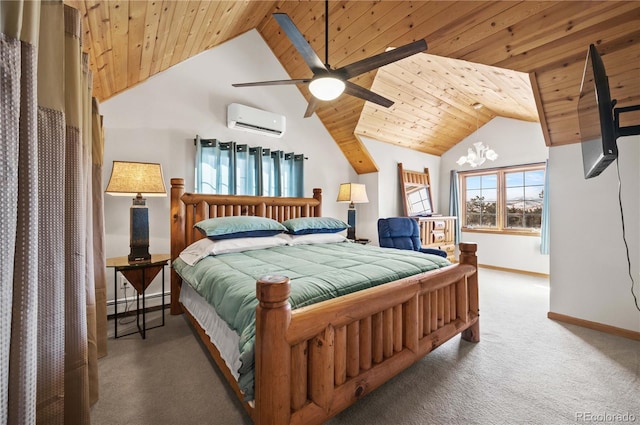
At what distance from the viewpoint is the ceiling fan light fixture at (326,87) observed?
2.05 metres

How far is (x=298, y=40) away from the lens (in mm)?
1803

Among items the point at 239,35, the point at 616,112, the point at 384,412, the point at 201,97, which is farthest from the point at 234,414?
the point at 239,35

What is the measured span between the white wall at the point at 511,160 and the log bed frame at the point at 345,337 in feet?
10.5

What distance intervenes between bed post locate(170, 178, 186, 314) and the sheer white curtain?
5.25 feet

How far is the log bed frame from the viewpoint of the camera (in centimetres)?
105

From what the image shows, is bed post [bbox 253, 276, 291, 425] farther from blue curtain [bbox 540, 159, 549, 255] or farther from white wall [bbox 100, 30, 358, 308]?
blue curtain [bbox 540, 159, 549, 255]

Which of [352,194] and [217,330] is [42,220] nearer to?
[217,330]

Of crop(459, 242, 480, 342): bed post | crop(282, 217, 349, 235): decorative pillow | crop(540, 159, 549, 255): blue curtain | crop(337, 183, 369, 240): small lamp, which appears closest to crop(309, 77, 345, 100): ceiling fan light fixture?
crop(282, 217, 349, 235): decorative pillow

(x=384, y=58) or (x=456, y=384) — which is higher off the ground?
(x=384, y=58)

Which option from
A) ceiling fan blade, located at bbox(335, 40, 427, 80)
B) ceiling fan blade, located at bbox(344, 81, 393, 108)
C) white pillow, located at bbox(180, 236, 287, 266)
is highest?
ceiling fan blade, located at bbox(335, 40, 427, 80)

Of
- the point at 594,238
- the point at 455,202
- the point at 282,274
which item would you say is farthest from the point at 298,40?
the point at 455,202

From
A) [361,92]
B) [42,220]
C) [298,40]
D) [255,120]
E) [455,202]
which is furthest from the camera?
[455,202]

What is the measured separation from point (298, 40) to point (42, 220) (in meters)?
1.66

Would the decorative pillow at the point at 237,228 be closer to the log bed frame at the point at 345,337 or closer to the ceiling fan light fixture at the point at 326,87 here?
the log bed frame at the point at 345,337
